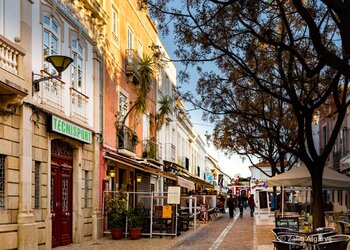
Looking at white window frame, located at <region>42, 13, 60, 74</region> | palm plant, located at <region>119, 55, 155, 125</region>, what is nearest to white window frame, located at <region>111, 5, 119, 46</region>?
palm plant, located at <region>119, 55, 155, 125</region>

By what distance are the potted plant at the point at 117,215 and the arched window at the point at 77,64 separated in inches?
175

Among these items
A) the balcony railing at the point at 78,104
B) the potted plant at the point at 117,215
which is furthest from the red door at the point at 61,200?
the potted plant at the point at 117,215

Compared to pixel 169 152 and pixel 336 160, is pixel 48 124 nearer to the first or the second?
pixel 169 152

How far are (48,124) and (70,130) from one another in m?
1.55

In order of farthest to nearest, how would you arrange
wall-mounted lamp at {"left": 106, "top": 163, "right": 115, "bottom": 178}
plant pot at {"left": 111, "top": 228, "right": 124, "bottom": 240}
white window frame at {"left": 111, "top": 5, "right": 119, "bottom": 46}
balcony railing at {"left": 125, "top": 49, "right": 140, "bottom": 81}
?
1. balcony railing at {"left": 125, "top": 49, "right": 140, "bottom": 81}
2. white window frame at {"left": 111, "top": 5, "right": 119, "bottom": 46}
3. wall-mounted lamp at {"left": 106, "top": 163, "right": 115, "bottom": 178}
4. plant pot at {"left": 111, "top": 228, "right": 124, "bottom": 240}

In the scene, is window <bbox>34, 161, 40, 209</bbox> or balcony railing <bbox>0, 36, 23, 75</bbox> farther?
window <bbox>34, 161, 40, 209</bbox>

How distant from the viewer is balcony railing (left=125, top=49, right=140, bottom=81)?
2612cm

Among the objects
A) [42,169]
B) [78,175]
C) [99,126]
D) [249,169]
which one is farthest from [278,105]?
[249,169]

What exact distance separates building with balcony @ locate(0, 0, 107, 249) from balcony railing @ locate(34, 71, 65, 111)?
0.09 feet

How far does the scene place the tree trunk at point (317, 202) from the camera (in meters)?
16.0

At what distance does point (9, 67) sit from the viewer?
43.1 feet

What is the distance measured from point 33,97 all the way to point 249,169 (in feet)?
302

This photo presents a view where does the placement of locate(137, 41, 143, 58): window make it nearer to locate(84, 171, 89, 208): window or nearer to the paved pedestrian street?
→ locate(84, 171, 89, 208): window

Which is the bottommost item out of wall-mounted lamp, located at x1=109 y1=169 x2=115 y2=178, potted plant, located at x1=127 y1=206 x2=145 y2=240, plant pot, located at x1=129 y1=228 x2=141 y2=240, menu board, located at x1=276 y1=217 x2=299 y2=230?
plant pot, located at x1=129 y1=228 x2=141 y2=240
